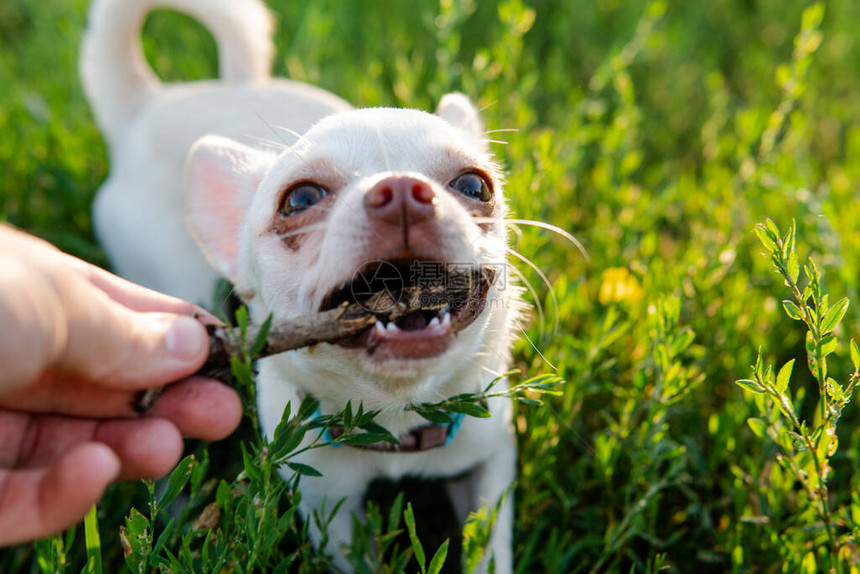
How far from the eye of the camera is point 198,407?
1417 millimetres

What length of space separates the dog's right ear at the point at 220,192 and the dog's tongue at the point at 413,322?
0.85 m

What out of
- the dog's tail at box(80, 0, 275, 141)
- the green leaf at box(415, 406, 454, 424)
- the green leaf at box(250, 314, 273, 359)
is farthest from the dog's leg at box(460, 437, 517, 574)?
the dog's tail at box(80, 0, 275, 141)

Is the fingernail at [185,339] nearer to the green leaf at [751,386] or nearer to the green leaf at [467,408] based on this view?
the green leaf at [467,408]

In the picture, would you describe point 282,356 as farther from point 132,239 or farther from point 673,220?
point 673,220

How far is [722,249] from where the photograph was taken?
2.54 metres

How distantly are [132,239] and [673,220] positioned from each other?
8.57 feet

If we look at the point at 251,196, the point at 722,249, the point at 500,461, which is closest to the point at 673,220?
the point at 722,249

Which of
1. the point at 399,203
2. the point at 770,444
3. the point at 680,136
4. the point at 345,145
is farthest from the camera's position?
the point at 680,136

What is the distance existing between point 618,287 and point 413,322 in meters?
1.12

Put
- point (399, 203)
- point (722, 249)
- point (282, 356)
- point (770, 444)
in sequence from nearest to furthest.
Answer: point (399, 203) → point (282, 356) → point (770, 444) → point (722, 249)

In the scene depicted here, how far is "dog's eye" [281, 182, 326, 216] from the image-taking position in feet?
5.86

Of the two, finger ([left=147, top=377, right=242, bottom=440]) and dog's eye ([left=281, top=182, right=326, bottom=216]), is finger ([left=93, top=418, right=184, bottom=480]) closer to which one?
finger ([left=147, top=377, right=242, bottom=440])

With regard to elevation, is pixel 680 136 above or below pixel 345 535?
above

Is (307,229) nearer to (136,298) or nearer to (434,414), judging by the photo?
(136,298)
